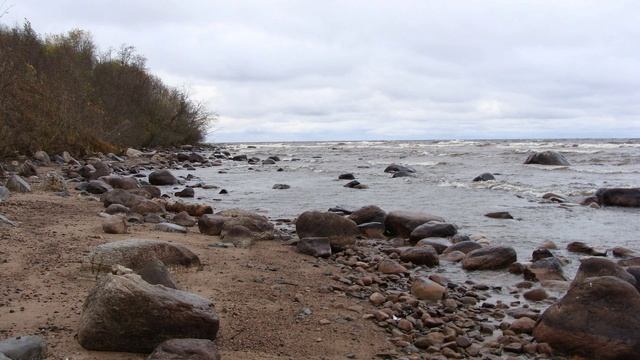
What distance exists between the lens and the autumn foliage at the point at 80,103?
18.0 meters

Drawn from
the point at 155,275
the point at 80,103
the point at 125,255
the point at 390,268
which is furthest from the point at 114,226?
the point at 80,103

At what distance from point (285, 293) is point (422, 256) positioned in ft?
8.78

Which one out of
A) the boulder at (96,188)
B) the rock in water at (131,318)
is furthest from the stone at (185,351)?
the boulder at (96,188)

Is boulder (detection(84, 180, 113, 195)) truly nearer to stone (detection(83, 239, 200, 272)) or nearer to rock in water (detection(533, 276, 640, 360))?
stone (detection(83, 239, 200, 272))

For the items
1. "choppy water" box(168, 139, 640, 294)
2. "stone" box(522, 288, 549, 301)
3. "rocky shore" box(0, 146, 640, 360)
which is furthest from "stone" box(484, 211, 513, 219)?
"stone" box(522, 288, 549, 301)

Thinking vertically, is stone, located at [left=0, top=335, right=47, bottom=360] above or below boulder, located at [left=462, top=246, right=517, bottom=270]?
above

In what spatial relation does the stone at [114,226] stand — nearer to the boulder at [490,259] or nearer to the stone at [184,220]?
the stone at [184,220]

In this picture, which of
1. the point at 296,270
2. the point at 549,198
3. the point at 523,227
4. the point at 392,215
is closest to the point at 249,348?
the point at 296,270

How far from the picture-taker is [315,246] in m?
8.04

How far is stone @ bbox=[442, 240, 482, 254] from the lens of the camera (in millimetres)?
8296

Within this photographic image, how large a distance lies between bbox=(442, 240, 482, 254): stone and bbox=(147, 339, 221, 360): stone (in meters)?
5.23

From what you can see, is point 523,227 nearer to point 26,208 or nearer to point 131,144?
point 26,208

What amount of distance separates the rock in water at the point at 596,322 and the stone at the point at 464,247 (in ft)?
10.6

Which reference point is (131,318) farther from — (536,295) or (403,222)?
(403,222)
